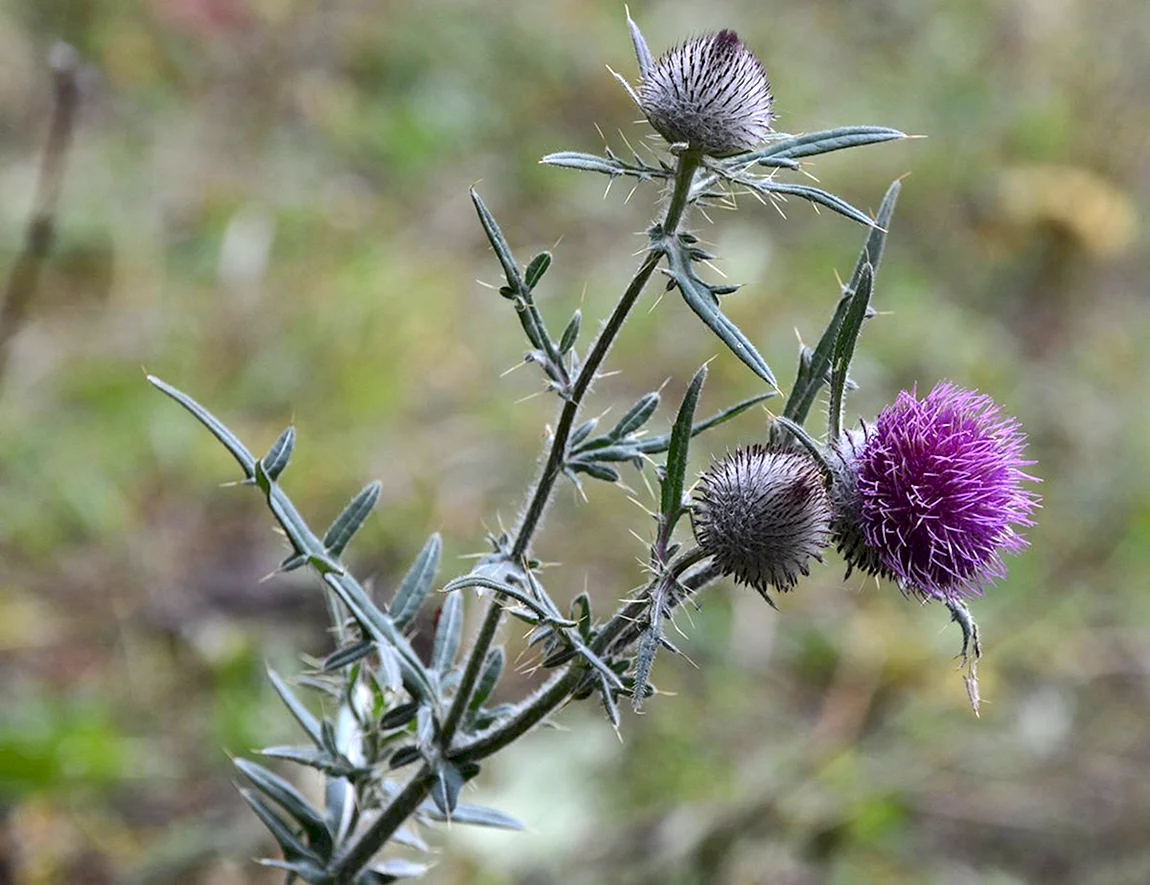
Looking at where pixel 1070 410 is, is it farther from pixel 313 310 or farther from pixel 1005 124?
pixel 313 310

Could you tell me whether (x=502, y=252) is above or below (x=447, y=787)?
above

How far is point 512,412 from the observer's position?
17.5 ft

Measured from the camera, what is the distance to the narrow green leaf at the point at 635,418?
6.44 feet

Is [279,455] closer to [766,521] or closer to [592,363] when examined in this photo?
[592,363]

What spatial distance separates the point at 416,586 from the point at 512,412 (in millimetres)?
3188

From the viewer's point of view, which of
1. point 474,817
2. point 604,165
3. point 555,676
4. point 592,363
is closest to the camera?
point 604,165

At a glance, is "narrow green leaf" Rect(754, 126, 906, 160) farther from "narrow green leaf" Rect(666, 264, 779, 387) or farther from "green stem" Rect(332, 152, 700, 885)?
"narrow green leaf" Rect(666, 264, 779, 387)

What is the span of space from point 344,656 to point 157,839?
79.5 inches

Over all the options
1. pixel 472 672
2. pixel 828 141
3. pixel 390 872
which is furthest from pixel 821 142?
pixel 390 872

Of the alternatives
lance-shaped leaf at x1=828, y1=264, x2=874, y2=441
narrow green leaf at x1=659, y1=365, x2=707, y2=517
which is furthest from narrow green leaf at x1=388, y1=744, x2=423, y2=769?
lance-shaped leaf at x1=828, y1=264, x2=874, y2=441

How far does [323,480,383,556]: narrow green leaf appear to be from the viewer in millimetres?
2000

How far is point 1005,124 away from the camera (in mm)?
8570

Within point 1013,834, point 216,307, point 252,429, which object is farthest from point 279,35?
point 1013,834

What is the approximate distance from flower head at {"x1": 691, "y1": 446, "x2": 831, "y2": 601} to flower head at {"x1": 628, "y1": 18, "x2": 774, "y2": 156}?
0.52 metres
